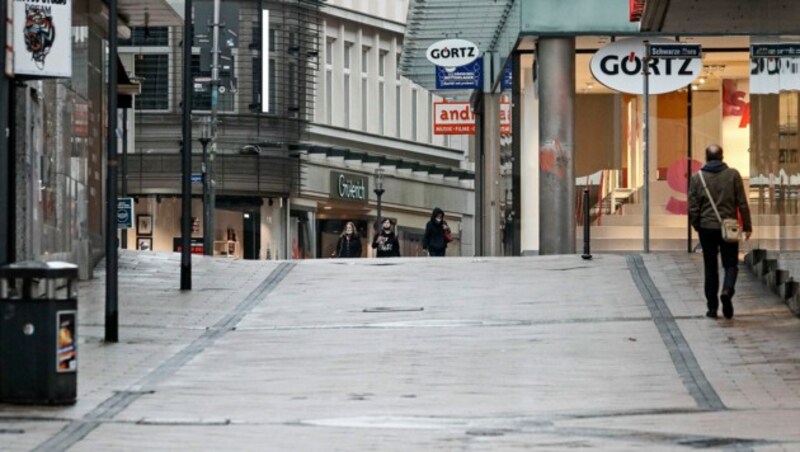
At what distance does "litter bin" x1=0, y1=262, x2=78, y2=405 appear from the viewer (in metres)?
15.7

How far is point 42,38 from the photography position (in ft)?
78.2

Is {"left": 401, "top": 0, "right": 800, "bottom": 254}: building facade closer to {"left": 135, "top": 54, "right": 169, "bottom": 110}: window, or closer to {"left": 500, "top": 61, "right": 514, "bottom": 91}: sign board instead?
{"left": 500, "top": 61, "right": 514, "bottom": 91}: sign board

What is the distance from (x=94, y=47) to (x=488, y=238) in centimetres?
2000

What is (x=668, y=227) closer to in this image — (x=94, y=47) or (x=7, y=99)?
(x=94, y=47)

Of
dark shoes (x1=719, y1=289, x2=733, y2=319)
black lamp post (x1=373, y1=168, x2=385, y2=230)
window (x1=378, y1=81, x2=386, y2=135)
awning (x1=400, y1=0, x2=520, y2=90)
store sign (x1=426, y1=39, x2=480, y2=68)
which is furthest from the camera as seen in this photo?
window (x1=378, y1=81, x2=386, y2=135)

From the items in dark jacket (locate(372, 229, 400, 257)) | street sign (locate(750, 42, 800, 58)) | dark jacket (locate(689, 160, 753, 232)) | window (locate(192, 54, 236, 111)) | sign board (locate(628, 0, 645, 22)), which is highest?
window (locate(192, 54, 236, 111))

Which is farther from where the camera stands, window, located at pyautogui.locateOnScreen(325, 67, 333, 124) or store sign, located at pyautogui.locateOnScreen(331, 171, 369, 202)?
window, located at pyautogui.locateOnScreen(325, 67, 333, 124)

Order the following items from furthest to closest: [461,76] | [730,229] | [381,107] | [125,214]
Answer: [381,107] → [125,214] → [461,76] → [730,229]

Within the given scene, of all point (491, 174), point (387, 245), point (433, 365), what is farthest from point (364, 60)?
point (433, 365)

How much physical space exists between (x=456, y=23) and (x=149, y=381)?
3172cm

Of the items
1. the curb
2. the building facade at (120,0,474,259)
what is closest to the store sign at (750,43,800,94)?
the curb

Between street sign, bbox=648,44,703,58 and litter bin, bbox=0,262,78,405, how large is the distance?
660 inches

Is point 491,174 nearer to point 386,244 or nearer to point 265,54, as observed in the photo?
point 386,244

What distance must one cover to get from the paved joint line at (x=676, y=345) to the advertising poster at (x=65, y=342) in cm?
444
